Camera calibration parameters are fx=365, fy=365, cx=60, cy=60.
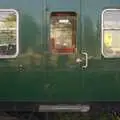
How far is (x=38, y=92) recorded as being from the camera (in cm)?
612

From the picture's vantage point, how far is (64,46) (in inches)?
243

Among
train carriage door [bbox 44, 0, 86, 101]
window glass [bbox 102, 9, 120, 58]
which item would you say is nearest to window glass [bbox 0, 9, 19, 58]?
train carriage door [bbox 44, 0, 86, 101]

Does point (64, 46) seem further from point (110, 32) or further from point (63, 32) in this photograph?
point (110, 32)

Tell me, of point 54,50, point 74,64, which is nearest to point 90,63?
point 74,64

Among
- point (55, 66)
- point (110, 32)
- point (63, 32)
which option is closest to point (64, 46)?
point (63, 32)

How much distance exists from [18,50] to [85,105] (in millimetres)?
1499

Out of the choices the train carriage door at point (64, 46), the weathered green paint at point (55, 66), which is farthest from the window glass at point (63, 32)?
the weathered green paint at point (55, 66)

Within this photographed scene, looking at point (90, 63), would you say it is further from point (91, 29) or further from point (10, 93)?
point (10, 93)

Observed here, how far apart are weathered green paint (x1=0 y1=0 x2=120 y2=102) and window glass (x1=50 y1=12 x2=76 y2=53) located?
0.34 feet

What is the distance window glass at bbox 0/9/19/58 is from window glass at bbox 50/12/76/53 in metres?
0.60

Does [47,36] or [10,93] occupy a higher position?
[47,36]

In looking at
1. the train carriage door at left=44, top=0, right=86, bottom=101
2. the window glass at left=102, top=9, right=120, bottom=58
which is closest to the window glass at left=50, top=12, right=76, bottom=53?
the train carriage door at left=44, top=0, right=86, bottom=101

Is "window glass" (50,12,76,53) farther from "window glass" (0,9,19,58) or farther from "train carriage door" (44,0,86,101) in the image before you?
"window glass" (0,9,19,58)

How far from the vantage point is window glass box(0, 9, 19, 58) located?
20.0 feet
